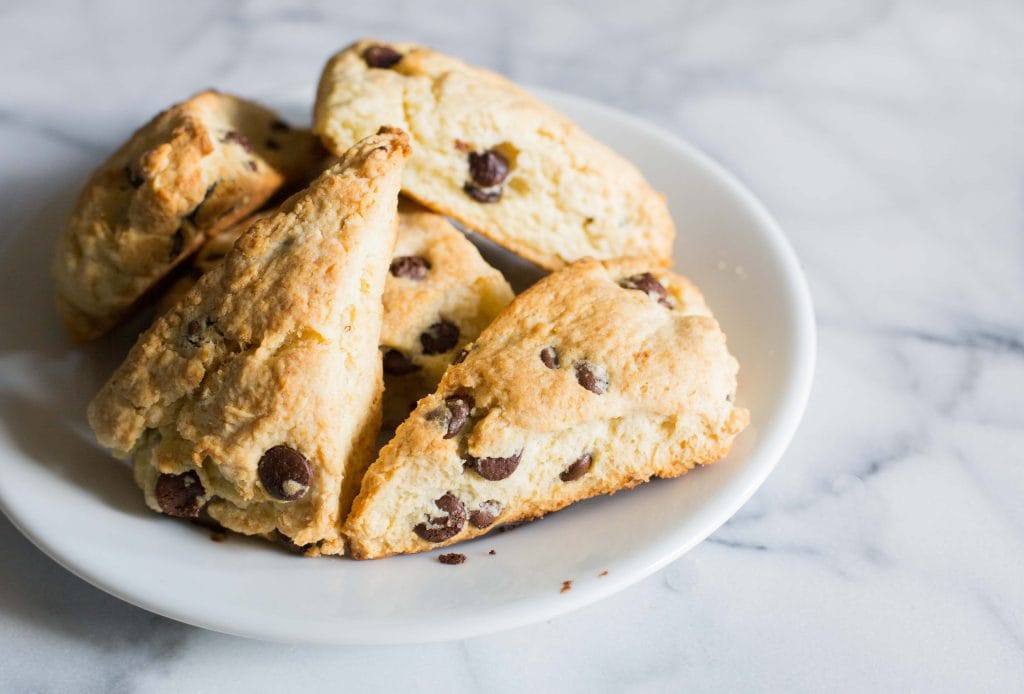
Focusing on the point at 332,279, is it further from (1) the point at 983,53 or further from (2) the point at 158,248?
(1) the point at 983,53

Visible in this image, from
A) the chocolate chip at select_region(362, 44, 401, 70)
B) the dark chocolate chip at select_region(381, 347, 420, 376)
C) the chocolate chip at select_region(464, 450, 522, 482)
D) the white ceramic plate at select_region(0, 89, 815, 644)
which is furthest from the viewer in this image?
the chocolate chip at select_region(362, 44, 401, 70)

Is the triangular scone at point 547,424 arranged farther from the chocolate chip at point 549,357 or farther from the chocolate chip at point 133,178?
the chocolate chip at point 133,178

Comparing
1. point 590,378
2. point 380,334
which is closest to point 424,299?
point 380,334

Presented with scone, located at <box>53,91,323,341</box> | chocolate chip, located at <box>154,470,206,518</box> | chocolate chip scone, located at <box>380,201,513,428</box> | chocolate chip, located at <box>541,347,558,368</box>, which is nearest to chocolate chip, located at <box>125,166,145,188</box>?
scone, located at <box>53,91,323,341</box>

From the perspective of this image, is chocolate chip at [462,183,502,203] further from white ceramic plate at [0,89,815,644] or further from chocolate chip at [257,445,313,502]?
chocolate chip at [257,445,313,502]

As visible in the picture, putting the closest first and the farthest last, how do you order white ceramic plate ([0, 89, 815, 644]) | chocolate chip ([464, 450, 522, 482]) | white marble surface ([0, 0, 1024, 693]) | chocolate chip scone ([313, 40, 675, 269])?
white ceramic plate ([0, 89, 815, 644]) → chocolate chip ([464, 450, 522, 482]) → white marble surface ([0, 0, 1024, 693]) → chocolate chip scone ([313, 40, 675, 269])

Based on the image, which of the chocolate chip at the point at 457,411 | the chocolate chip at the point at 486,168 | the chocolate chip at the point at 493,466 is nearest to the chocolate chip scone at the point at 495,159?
the chocolate chip at the point at 486,168

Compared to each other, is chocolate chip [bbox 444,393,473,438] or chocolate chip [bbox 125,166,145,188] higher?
chocolate chip [bbox 125,166,145,188]
